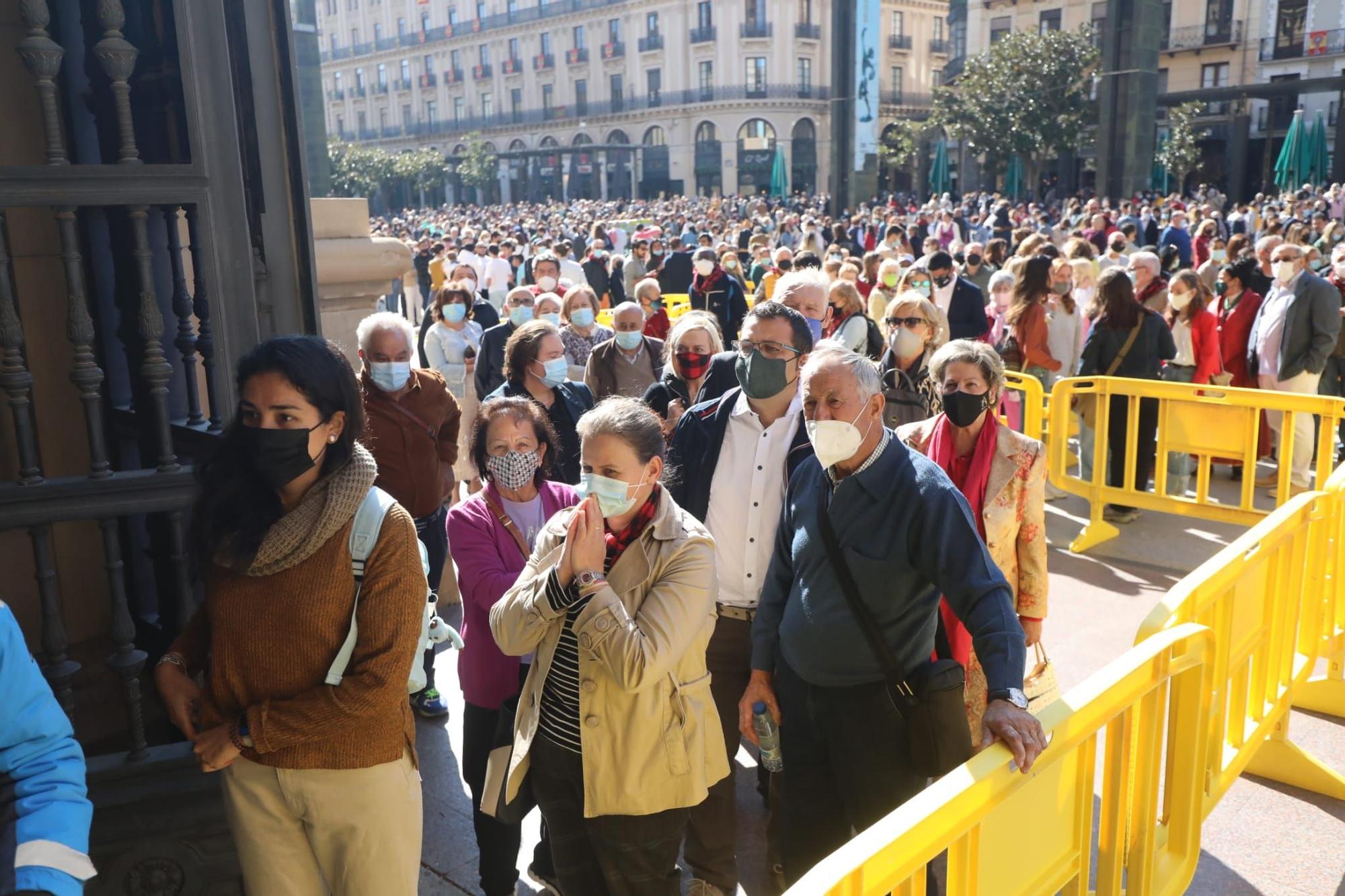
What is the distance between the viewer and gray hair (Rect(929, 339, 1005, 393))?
387 centimetres

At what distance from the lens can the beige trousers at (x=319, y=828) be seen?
8.16 feet

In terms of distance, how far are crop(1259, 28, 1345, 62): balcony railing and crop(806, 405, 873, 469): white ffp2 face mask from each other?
167ft

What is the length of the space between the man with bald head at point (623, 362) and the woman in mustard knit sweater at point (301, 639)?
382 centimetres

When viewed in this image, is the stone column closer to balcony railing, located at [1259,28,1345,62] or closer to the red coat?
the red coat

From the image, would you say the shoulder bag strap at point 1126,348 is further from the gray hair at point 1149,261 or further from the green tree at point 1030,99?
the green tree at point 1030,99

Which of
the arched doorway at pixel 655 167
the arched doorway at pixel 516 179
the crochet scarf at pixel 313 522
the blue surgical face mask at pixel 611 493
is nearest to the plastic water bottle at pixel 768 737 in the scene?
the blue surgical face mask at pixel 611 493

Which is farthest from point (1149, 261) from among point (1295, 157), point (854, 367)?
point (1295, 157)

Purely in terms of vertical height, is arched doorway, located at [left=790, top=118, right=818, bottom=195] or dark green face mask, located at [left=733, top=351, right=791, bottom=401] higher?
arched doorway, located at [left=790, top=118, right=818, bottom=195]

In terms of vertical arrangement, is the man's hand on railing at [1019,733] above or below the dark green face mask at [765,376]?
below

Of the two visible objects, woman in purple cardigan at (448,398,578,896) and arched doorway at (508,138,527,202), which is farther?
arched doorway at (508,138,527,202)

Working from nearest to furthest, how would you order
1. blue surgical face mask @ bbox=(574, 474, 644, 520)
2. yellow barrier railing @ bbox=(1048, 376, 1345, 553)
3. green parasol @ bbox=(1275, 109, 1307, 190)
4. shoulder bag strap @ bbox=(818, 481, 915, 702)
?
blue surgical face mask @ bbox=(574, 474, 644, 520) < shoulder bag strap @ bbox=(818, 481, 915, 702) < yellow barrier railing @ bbox=(1048, 376, 1345, 553) < green parasol @ bbox=(1275, 109, 1307, 190)

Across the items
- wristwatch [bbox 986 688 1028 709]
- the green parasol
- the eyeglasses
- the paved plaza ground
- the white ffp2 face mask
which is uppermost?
the green parasol

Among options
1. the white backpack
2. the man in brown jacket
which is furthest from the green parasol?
the white backpack

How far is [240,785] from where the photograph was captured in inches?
99.3
